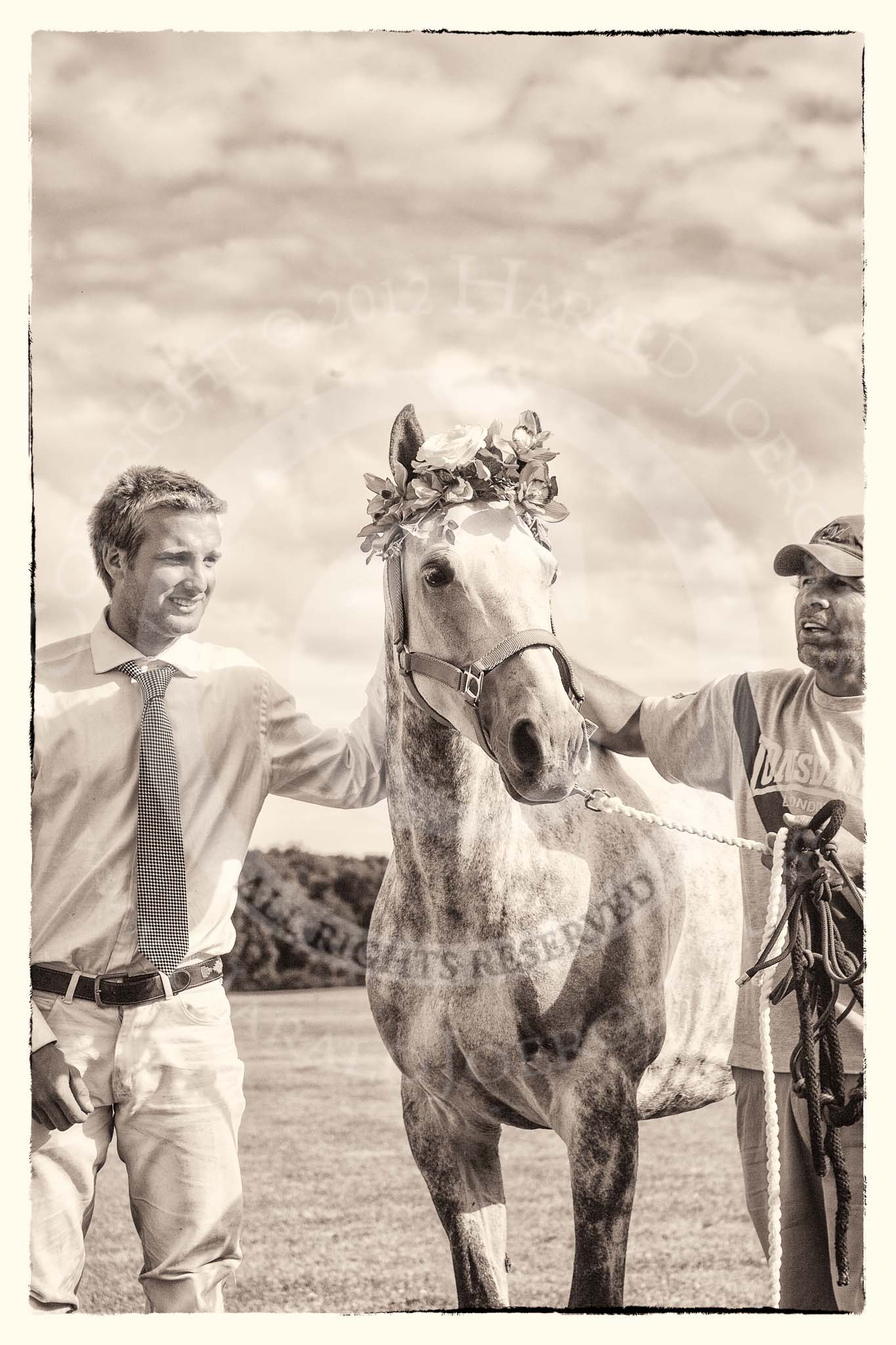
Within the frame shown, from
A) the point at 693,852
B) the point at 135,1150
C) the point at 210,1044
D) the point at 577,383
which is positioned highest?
the point at 577,383

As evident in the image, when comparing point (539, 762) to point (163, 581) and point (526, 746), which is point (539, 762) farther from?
point (163, 581)

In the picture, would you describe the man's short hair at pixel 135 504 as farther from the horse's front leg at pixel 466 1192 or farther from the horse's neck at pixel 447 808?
the horse's front leg at pixel 466 1192

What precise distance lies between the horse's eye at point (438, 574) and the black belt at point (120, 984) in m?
1.21

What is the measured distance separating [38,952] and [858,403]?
285cm

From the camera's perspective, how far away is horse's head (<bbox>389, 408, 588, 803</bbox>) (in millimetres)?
2680

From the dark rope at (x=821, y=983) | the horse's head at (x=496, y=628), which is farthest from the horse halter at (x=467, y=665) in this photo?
the dark rope at (x=821, y=983)

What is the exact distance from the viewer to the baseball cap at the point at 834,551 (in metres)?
3.27

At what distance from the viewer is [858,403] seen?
359 cm

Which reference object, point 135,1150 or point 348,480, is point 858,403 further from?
point 135,1150

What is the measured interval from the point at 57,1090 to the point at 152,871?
1.95 ft

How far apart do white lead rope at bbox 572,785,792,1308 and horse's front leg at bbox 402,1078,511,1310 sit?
707mm

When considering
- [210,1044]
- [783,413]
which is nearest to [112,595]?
[210,1044]

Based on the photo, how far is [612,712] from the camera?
344 cm

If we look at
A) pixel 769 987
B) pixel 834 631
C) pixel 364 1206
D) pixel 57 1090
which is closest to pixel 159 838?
pixel 57 1090
